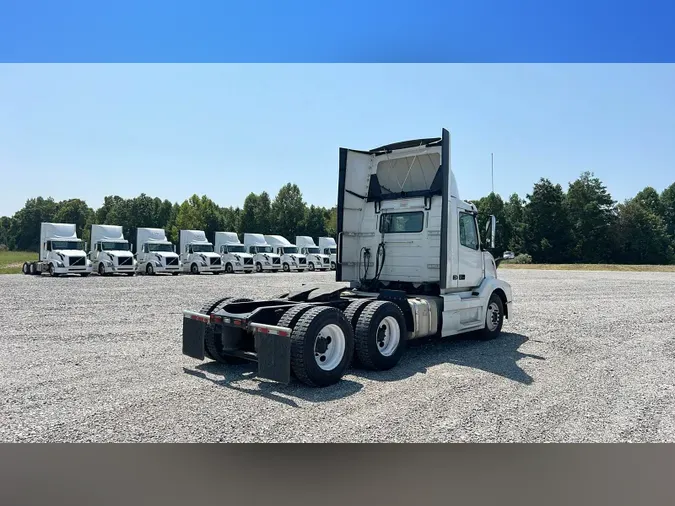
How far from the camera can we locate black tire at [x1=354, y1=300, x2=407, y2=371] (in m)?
7.05

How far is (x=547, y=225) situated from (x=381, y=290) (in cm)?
6009

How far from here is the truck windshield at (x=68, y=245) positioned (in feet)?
92.8

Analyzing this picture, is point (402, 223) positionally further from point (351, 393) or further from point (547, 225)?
point (547, 225)

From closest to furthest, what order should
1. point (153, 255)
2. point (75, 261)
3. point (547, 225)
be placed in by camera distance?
point (75, 261), point (153, 255), point (547, 225)

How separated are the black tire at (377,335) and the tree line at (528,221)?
5104 centimetres

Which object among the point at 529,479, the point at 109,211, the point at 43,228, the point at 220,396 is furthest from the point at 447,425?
the point at 109,211

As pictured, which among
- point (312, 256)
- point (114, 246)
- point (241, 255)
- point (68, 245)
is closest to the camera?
point (68, 245)

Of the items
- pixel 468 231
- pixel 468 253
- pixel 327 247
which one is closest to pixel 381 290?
pixel 468 253

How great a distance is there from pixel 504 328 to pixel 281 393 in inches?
267

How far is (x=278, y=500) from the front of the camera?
3875 millimetres

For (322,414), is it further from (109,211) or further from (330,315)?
(109,211)

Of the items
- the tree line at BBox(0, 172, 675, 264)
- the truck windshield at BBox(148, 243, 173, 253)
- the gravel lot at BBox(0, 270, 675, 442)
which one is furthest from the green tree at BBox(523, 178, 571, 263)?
the gravel lot at BBox(0, 270, 675, 442)

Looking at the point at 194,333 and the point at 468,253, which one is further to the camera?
the point at 468,253

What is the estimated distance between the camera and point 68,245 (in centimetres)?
2875
